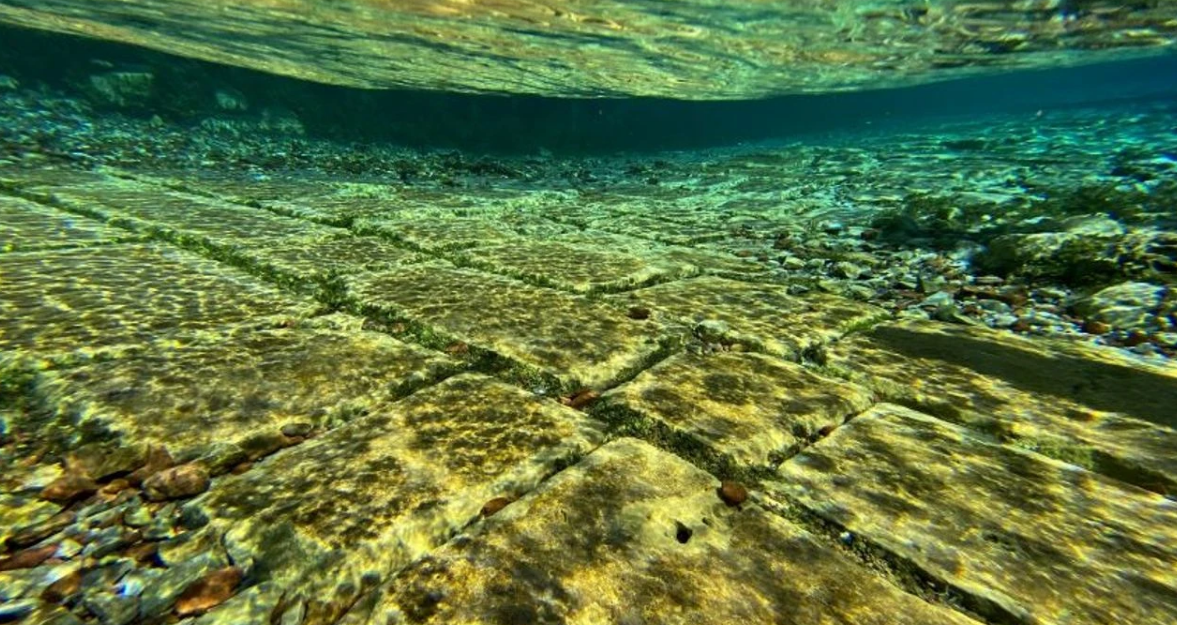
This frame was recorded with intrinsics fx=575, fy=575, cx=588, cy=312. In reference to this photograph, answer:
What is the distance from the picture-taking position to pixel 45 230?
3115mm

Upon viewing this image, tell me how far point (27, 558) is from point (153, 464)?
28 cm

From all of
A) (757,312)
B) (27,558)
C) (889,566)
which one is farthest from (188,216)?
(889,566)

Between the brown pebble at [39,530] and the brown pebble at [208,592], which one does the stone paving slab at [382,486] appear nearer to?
the brown pebble at [208,592]

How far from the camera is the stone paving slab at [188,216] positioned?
3.36m

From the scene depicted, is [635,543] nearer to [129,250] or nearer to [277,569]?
[277,569]

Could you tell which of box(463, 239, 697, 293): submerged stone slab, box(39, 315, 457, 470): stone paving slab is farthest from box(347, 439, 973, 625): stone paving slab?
box(463, 239, 697, 293): submerged stone slab

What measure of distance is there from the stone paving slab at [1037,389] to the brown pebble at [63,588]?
2136 millimetres

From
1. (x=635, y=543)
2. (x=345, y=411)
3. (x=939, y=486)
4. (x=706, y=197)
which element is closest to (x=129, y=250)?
(x=345, y=411)

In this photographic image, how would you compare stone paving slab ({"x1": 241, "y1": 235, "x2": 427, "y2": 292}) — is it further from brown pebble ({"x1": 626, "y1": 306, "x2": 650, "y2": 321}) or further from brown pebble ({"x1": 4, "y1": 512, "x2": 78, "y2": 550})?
brown pebble ({"x1": 4, "y1": 512, "x2": 78, "y2": 550})

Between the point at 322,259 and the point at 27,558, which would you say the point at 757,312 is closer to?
the point at 322,259

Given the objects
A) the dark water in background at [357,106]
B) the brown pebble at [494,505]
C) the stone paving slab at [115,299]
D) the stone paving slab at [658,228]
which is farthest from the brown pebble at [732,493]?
the dark water in background at [357,106]

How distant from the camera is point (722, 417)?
169 cm

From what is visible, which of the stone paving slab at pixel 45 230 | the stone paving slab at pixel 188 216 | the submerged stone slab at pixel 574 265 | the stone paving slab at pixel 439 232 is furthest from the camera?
the stone paving slab at pixel 439 232

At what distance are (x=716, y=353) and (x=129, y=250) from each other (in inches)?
115
